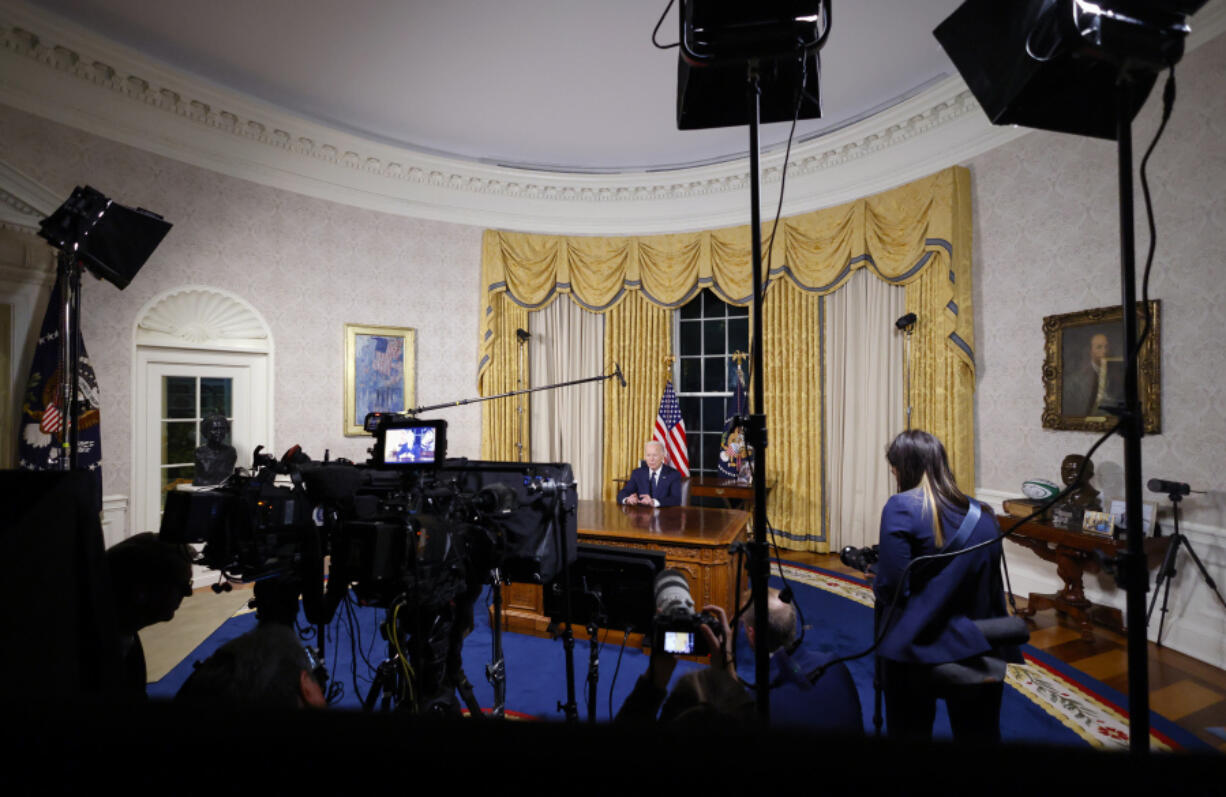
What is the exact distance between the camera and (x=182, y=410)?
14.9 ft

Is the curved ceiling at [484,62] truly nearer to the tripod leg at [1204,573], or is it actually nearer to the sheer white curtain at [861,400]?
the sheer white curtain at [861,400]

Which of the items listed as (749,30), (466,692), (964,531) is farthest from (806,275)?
(466,692)

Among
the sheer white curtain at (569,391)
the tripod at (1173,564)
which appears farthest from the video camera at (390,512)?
the sheer white curtain at (569,391)

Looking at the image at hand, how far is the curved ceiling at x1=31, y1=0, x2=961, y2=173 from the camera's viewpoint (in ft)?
12.1

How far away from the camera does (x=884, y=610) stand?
192 centimetres

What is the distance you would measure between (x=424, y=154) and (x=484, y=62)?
5.53 ft

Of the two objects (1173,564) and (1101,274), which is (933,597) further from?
(1101,274)

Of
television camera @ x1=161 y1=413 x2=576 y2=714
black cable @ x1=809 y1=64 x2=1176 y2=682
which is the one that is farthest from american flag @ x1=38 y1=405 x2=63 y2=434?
black cable @ x1=809 y1=64 x2=1176 y2=682

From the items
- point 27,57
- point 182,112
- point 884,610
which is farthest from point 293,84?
point 884,610

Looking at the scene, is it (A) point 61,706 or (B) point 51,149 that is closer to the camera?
(A) point 61,706

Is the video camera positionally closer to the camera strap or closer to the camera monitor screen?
the camera monitor screen

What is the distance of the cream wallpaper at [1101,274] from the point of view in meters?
3.01

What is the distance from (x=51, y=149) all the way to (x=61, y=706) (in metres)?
5.46

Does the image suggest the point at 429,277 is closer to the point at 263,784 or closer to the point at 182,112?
the point at 182,112
